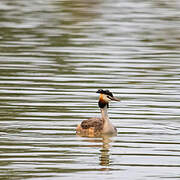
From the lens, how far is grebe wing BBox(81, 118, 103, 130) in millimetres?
16500

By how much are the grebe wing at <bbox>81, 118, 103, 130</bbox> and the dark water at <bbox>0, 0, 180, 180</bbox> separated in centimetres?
27

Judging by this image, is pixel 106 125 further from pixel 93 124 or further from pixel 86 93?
pixel 86 93

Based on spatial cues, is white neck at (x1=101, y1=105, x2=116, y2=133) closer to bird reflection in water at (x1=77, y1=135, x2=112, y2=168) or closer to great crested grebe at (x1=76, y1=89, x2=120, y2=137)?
great crested grebe at (x1=76, y1=89, x2=120, y2=137)

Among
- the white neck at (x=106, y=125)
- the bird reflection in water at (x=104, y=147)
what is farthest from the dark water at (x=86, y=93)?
the white neck at (x=106, y=125)

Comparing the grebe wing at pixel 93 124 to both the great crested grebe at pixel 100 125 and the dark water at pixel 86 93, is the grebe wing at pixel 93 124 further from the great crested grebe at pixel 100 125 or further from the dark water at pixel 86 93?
the dark water at pixel 86 93

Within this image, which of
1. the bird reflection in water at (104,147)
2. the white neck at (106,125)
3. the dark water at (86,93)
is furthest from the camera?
the white neck at (106,125)

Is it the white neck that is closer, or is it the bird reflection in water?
the bird reflection in water

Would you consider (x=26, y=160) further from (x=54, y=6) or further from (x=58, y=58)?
(x=54, y=6)

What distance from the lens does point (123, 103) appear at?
19.8 m

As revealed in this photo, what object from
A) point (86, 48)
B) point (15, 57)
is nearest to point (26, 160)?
point (15, 57)

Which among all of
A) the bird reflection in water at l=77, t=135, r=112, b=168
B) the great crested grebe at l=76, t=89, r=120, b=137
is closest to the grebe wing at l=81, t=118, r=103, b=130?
the great crested grebe at l=76, t=89, r=120, b=137

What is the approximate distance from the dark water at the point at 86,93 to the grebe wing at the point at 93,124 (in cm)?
27

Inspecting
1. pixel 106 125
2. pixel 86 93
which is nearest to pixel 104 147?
Answer: pixel 106 125

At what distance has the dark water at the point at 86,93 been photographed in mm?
13945
